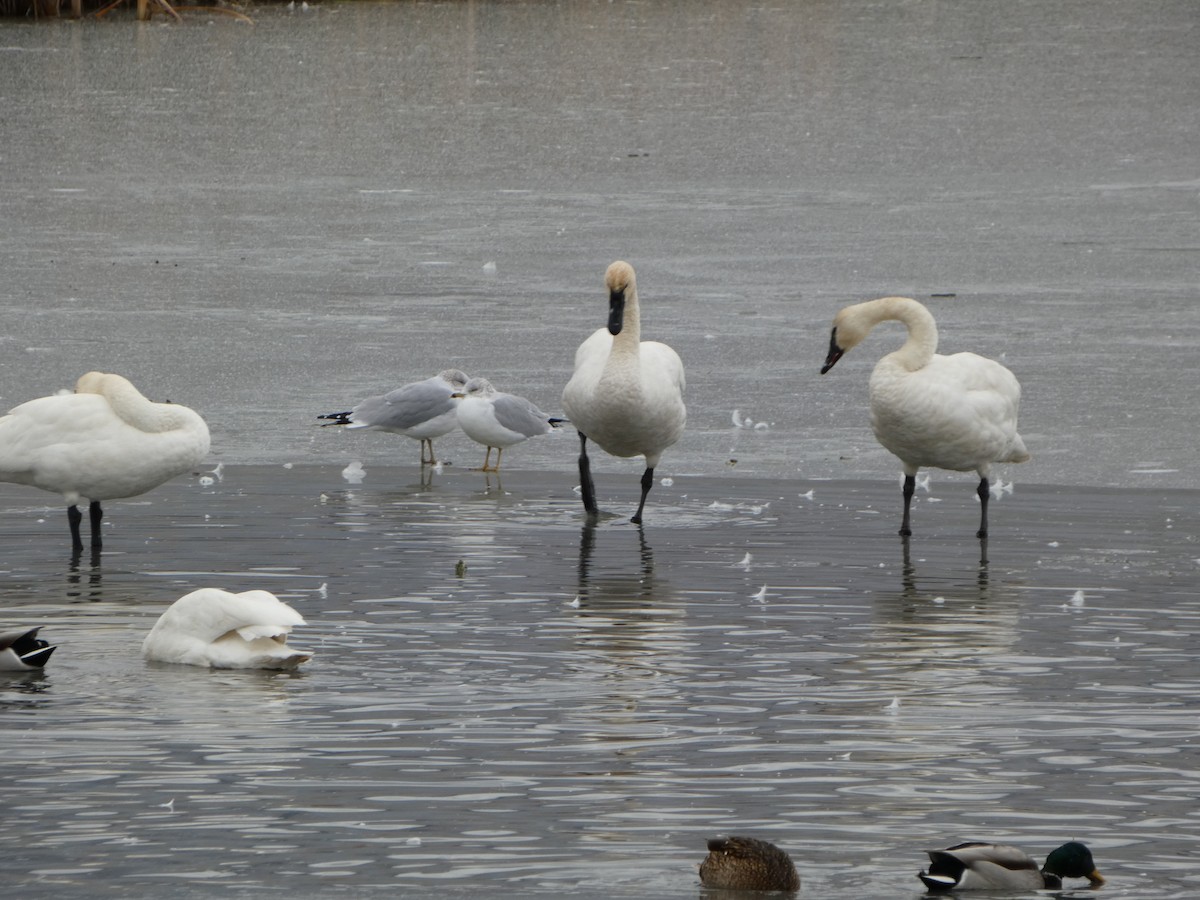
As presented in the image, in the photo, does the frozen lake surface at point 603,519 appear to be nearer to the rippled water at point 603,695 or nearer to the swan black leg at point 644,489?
the rippled water at point 603,695

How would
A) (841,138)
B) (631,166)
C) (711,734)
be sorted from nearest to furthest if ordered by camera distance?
1. (711,734)
2. (631,166)
3. (841,138)

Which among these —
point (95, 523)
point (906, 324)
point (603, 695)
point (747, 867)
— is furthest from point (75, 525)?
point (747, 867)

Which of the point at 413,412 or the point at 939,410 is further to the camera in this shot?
the point at 413,412

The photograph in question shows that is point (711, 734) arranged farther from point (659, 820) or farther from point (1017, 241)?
point (1017, 241)

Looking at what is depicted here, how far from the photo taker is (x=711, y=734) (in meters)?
6.11

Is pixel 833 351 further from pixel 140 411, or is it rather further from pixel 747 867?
pixel 747 867

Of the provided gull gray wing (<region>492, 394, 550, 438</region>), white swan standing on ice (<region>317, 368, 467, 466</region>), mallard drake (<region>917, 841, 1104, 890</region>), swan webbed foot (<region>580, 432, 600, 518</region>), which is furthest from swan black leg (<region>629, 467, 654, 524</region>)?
→ mallard drake (<region>917, 841, 1104, 890</region>)

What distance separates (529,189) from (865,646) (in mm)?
11200

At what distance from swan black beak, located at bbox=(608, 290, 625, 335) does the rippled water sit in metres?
0.77

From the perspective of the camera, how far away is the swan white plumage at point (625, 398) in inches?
377

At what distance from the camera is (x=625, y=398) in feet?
31.3

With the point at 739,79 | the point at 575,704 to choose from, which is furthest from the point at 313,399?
the point at 739,79

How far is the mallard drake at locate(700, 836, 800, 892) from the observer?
477 cm

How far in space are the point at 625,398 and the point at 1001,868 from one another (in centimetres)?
484
